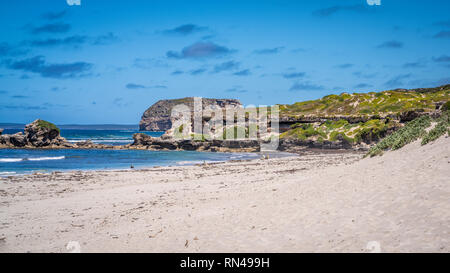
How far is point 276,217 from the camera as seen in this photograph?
32.8ft

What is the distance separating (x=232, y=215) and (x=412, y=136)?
11.4 m

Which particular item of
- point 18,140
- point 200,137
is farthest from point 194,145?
point 18,140

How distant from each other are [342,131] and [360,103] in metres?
34.7

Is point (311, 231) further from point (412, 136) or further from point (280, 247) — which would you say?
point (412, 136)

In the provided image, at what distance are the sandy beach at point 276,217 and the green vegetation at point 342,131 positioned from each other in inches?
1438

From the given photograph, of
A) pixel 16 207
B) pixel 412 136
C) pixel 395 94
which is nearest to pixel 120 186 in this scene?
pixel 16 207

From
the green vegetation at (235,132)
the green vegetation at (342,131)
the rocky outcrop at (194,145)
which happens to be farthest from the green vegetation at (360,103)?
the rocky outcrop at (194,145)

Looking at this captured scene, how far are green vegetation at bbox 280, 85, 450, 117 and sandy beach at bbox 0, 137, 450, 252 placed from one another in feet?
204

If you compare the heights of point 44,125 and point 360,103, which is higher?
point 360,103

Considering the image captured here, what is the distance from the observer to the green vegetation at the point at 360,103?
73938mm

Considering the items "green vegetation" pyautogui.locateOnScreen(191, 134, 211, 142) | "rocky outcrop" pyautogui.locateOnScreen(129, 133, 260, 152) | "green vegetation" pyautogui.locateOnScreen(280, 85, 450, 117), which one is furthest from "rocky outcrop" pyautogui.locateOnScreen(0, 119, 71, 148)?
"green vegetation" pyautogui.locateOnScreen(280, 85, 450, 117)

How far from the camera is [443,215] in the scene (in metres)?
7.55

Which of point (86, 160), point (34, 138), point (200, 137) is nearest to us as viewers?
point (86, 160)

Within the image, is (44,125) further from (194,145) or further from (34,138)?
(194,145)
